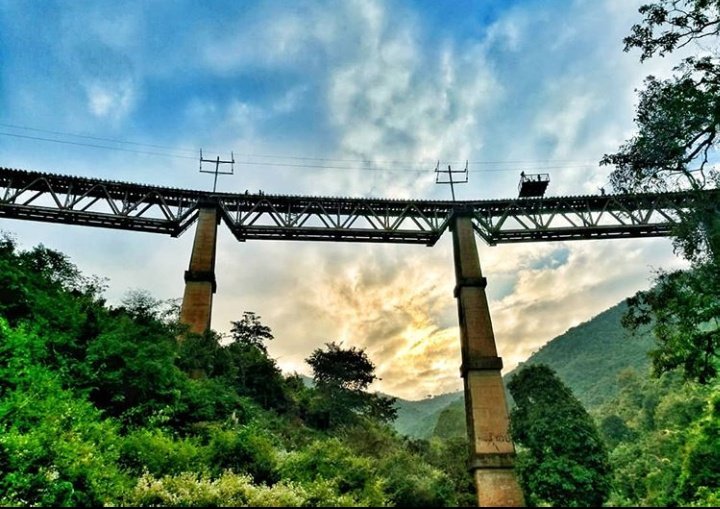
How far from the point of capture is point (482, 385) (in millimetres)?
20016

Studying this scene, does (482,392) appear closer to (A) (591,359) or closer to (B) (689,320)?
(B) (689,320)

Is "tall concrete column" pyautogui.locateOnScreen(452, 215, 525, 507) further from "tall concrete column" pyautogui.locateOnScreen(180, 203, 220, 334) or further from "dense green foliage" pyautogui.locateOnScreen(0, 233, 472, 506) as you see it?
"tall concrete column" pyautogui.locateOnScreen(180, 203, 220, 334)

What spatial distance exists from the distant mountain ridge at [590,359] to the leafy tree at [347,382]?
3771 centimetres

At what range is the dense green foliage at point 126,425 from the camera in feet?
25.0

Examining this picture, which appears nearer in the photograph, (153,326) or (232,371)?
(153,326)

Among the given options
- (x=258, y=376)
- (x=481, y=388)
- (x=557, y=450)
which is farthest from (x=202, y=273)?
(x=557, y=450)

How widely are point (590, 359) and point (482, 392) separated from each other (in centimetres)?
9122

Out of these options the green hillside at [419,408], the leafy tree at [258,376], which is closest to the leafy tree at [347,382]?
the leafy tree at [258,376]

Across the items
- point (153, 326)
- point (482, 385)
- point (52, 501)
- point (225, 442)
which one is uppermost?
point (153, 326)

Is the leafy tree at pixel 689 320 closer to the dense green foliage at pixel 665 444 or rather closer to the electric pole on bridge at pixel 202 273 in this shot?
the dense green foliage at pixel 665 444

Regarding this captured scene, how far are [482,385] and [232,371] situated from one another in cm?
1118

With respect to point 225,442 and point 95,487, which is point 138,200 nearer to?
point 225,442

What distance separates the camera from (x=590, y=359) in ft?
322

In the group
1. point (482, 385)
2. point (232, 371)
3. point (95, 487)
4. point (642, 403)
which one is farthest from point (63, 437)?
point (642, 403)
